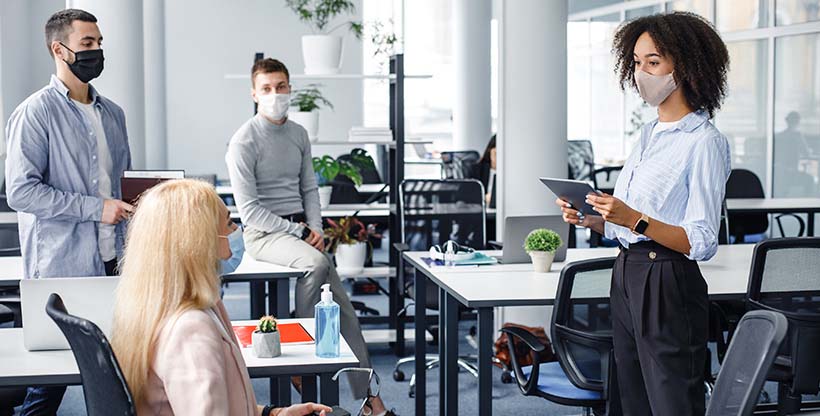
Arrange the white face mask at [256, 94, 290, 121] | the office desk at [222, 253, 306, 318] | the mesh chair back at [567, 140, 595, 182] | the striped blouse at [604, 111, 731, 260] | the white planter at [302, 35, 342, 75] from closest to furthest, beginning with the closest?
the striped blouse at [604, 111, 731, 260] < the office desk at [222, 253, 306, 318] < the white face mask at [256, 94, 290, 121] < the white planter at [302, 35, 342, 75] < the mesh chair back at [567, 140, 595, 182]

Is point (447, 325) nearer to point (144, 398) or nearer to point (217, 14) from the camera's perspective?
point (144, 398)

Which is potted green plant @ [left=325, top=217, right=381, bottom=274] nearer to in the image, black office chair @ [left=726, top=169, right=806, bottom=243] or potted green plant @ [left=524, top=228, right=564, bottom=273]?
potted green plant @ [left=524, top=228, right=564, bottom=273]

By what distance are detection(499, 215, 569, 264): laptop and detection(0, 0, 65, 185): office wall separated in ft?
16.4

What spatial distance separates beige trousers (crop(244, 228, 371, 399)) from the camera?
16.0ft

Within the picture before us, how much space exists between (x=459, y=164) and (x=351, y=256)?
14.0 ft

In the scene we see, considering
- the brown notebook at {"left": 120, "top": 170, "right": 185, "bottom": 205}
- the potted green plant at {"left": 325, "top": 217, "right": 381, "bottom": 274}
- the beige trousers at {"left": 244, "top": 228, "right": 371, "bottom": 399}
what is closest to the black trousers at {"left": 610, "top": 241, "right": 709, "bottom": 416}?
the brown notebook at {"left": 120, "top": 170, "right": 185, "bottom": 205}

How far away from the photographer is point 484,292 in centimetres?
388

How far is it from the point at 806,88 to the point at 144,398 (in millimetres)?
7398

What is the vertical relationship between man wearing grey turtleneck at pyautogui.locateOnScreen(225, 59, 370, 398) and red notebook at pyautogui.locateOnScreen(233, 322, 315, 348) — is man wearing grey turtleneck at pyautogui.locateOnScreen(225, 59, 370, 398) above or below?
above

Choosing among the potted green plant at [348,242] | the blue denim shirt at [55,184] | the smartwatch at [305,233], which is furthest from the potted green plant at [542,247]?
the potted green plant at [348,242]

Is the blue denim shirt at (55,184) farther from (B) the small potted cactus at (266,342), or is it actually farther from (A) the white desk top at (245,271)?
(B) the small potted cactus at (266,342)

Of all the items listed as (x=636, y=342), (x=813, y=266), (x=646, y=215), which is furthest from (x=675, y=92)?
(x=813, y=266)

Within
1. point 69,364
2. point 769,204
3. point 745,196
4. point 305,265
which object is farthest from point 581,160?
point 69,364

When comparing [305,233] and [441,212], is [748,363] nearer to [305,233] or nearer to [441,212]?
[305,233]
